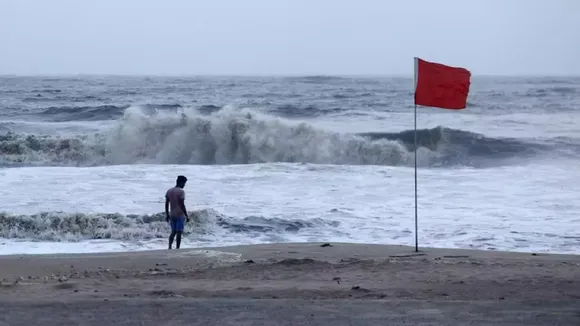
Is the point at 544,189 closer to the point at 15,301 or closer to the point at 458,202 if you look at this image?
the point at 458,202

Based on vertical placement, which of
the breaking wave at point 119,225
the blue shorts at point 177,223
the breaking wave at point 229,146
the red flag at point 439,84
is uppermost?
the red flag at point 439,84

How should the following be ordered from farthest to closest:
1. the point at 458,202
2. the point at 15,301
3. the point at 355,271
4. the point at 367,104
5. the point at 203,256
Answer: the point at 367,104
the point at 458,202
the point at 203,256
the point at 355,271
the point at 15,301

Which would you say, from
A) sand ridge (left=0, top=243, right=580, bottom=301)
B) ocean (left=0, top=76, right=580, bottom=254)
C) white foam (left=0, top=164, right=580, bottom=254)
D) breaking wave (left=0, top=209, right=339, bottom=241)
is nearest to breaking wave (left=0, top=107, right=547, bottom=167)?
ocean (left=0, top=76, right=580, bottom=254)

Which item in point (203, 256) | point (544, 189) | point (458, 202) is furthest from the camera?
point (544, 189)

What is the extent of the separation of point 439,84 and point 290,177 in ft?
31.8

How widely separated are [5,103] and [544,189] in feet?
114

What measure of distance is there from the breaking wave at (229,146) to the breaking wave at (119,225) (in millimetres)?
12110

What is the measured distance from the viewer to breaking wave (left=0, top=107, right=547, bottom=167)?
84.6 ft

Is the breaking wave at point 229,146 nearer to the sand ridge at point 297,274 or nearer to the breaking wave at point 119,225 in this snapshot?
the breaking wave at point 119,225

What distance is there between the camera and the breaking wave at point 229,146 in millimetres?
25781

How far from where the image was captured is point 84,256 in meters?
10.0

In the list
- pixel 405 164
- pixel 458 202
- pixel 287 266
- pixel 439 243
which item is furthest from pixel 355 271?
pixel 405 164

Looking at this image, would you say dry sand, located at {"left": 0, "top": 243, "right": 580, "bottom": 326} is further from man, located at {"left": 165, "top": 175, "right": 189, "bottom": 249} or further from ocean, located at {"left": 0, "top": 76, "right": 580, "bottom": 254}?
ocean, located at {"left": 0, "top": 76, "right": 580, "bottom": 254}

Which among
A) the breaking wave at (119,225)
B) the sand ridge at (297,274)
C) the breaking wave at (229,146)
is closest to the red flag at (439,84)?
the sand ridge at (297,274)
